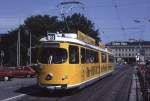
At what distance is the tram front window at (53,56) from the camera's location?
23922 millimetres

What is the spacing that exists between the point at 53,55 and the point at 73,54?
1242mm

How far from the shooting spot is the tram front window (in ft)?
78.5

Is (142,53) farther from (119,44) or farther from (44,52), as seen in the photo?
(119,44)

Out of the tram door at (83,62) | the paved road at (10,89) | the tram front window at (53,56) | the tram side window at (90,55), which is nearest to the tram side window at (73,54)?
the tram front window at (53,56)

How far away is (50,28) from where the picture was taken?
10206 centimetres

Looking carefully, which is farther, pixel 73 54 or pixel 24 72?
pixel 24 72

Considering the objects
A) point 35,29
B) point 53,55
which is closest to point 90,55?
point 53,55

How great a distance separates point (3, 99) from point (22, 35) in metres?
80.0

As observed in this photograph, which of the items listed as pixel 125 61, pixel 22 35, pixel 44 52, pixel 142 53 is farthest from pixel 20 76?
pixel 125 61

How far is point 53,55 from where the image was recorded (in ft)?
78.7

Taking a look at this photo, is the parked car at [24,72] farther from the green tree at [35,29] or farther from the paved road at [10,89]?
the green tree at [35,29]

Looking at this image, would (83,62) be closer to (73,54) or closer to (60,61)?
(73,54)

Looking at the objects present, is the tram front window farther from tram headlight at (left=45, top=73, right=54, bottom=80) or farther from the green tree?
the green tree

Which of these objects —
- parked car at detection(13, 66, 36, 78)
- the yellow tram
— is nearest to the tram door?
the yellow tram
